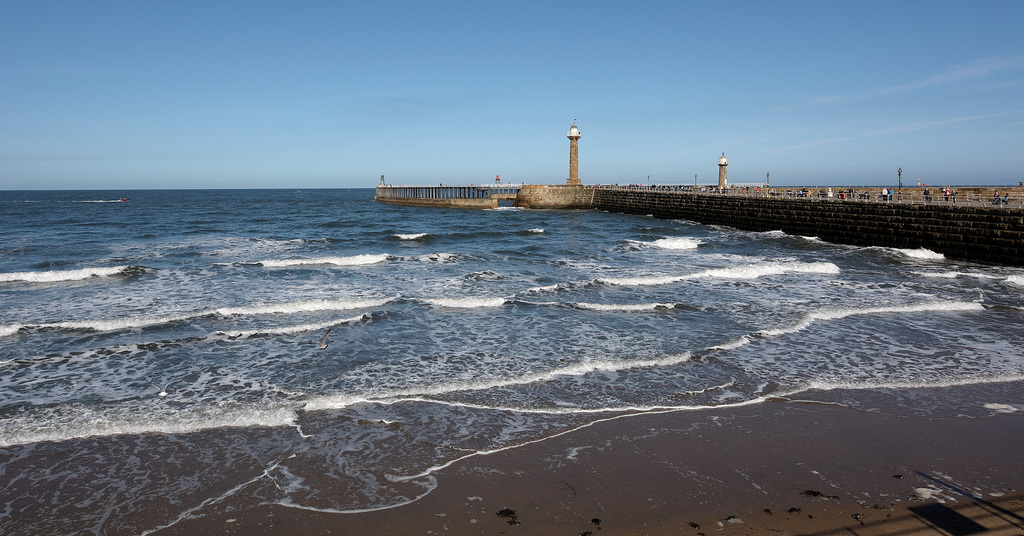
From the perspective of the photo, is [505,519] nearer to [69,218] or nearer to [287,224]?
[287,224]

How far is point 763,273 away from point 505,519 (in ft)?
54.2

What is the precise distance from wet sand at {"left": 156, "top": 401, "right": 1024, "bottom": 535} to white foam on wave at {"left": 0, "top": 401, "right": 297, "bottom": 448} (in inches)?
90.7

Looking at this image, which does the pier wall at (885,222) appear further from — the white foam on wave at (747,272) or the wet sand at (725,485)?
the wet sand at (725,485)

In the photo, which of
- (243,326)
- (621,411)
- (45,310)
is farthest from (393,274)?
(621,411)

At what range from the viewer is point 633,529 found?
192 inches

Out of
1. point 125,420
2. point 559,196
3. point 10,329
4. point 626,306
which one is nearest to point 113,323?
point 10,329

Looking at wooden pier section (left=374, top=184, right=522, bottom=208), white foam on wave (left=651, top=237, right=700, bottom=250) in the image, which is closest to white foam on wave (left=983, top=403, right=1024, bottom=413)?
white foam on wave (left=651, top=237, right=700, bottom=250)

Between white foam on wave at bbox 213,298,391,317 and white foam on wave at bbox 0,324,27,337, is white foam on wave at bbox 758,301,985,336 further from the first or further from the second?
white foam on wave at bbox 0,324,27,337

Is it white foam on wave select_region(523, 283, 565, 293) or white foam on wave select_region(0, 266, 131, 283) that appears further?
white foam on wave select_region(0, 266, 131, 283)

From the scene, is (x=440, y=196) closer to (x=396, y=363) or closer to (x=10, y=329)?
(x=10, y=329)

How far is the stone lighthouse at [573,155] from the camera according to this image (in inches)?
2227

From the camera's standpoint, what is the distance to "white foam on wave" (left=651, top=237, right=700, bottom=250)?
27.8 metres

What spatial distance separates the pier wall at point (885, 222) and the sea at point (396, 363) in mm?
1076

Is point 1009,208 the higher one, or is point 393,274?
point 1009,208
